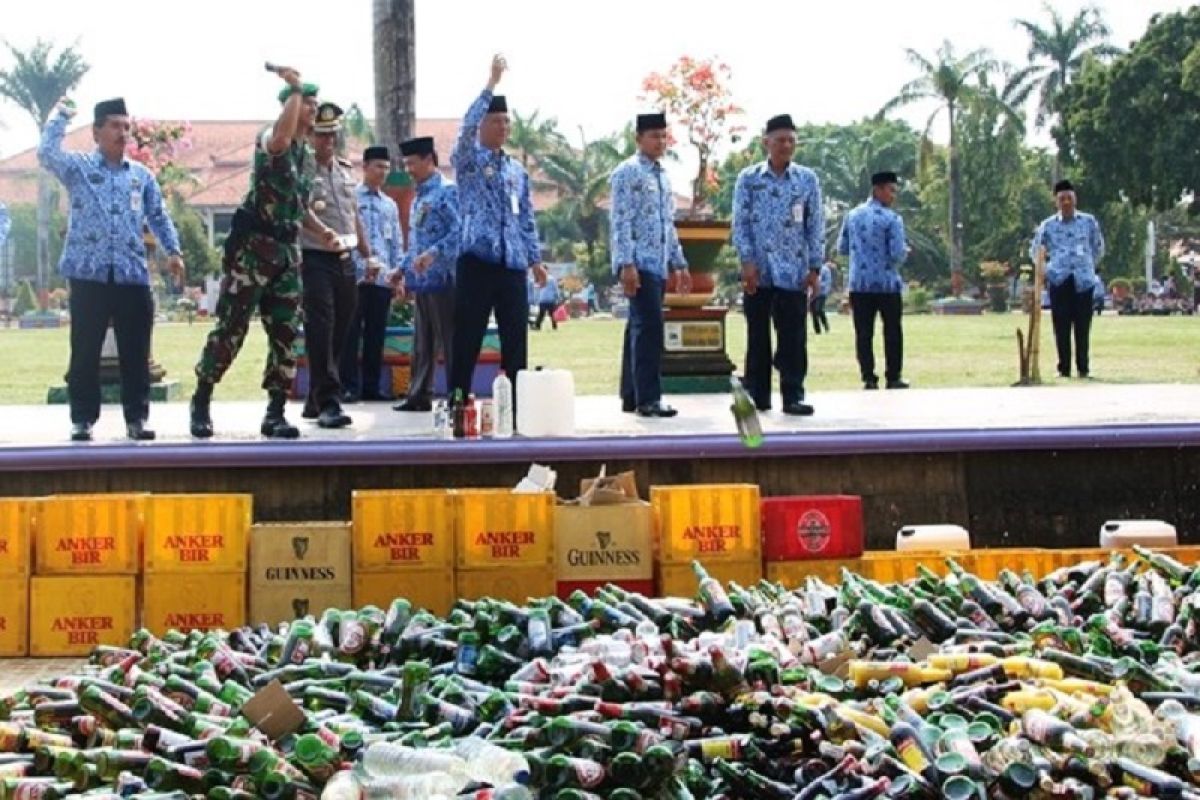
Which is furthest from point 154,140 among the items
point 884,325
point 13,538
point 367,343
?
point 13,538

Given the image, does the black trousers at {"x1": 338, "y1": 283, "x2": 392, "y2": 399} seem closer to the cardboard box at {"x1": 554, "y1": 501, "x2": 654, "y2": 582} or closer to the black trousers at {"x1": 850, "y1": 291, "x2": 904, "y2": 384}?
the black trousers at {"x1": 850, "y1": 291, "x2": 904, "y2": 384}

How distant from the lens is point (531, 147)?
86.8 m

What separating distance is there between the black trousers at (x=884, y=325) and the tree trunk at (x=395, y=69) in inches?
159

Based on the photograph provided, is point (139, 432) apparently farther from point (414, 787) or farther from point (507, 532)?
point (414, 787)

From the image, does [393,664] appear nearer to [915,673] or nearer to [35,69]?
[915,673]

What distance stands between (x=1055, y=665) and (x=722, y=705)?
3.38ft

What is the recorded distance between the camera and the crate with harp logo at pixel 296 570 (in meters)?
8.23

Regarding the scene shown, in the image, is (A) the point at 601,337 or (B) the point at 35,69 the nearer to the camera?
(A) the point at 601,337

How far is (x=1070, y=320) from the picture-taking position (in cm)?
1816

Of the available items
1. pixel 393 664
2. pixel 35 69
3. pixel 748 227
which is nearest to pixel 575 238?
pixel 35 69

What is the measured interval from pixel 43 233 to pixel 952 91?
35922mm

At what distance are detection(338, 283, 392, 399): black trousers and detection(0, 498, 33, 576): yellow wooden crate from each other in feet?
18.4

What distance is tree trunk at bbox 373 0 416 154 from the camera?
53.1 feet

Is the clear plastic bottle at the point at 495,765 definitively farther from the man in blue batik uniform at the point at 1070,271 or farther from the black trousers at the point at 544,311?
the black trousers at the point at 544,311
